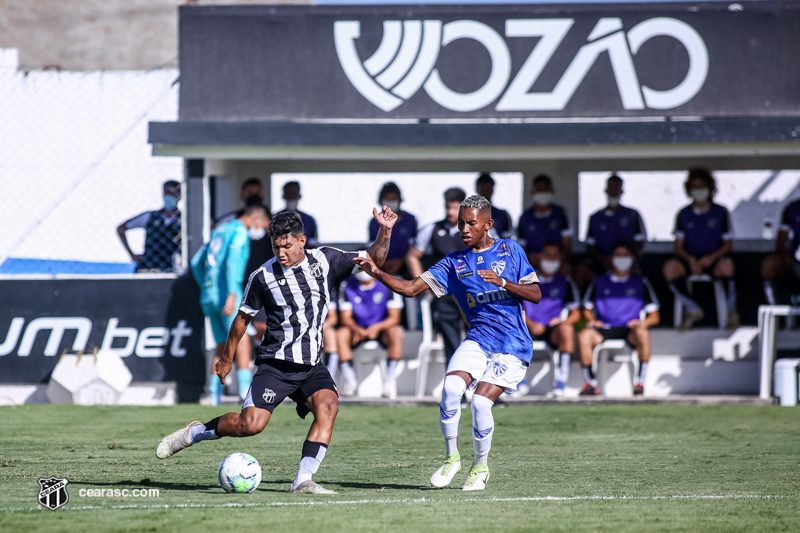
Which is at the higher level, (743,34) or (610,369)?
(743,34)

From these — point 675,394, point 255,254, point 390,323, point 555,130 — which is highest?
point 555,130

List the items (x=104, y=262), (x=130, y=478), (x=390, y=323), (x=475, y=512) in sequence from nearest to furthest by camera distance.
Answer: (x=475, y=512) < (x=130, y=478) < (x=390, y=323) < (x=104, y=262)

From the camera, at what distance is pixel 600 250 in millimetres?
12711

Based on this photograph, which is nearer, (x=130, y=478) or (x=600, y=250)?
(x=130, y=478)

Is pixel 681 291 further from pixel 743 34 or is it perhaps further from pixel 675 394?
pixel 743 34

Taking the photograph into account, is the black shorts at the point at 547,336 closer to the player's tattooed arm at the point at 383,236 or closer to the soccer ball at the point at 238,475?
the player's tattooed arm at the point at 383,236

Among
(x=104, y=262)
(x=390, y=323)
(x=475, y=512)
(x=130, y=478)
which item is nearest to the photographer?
(x=475, y=512)

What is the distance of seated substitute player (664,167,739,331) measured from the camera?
491 inches

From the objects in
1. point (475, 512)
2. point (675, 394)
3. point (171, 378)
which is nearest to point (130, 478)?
point (475, 512)

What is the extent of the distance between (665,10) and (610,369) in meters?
4.12

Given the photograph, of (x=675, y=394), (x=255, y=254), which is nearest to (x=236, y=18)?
(x=255, y=254)

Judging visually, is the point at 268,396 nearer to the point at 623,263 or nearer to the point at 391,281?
the point at 391,281

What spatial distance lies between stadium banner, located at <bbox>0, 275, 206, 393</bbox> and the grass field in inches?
31.8

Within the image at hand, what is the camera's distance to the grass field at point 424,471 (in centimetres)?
541
